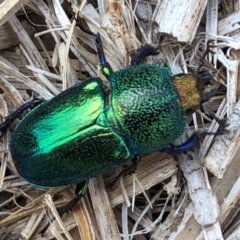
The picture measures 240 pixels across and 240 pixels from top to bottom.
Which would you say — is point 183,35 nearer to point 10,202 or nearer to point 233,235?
point 233,235

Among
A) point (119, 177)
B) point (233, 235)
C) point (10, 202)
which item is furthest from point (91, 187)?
point (233, 235)

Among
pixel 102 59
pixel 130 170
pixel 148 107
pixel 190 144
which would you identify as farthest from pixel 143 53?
pixel 130 170

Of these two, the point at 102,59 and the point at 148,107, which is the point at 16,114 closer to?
the point at 102,59

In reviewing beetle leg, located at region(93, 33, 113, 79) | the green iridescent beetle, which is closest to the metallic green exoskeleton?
the green iridescent beetle

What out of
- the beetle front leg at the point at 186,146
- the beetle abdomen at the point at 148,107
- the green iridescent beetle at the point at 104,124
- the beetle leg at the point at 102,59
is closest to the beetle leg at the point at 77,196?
the green iridescent beetle at the point at 104,124

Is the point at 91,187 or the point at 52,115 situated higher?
the point at 52,115
